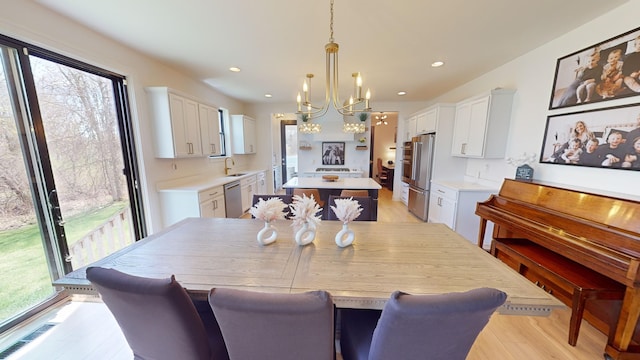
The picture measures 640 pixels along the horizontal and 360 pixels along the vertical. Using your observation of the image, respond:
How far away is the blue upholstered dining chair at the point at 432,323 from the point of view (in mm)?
766

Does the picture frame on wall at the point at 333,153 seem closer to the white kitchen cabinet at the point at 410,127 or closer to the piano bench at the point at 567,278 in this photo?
the white kitchen cabinet at the point at 410,127

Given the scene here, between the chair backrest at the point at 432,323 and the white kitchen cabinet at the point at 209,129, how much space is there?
390 cm

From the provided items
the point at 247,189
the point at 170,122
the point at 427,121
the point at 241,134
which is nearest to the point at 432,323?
the point at 170,122

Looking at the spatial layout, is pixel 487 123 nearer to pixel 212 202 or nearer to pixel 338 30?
pixel 338 30

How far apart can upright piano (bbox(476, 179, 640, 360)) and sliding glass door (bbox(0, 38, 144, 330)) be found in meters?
4.25

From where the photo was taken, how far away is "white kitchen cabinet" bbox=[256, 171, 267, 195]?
18.4ft

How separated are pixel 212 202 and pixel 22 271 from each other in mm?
1876

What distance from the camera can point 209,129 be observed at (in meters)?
3.99

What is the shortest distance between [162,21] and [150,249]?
2.11m

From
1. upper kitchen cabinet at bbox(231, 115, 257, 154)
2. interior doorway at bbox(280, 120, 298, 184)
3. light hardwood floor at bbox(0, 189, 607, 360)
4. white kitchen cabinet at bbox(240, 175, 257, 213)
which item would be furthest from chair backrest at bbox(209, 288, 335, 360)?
interior doorway at bbox(280, 120, 298, 184)

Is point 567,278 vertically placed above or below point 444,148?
below

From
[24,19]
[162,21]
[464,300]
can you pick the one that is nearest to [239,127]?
[162,21]

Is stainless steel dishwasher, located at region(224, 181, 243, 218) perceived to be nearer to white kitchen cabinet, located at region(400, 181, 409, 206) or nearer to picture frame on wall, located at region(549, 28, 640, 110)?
white kitchen cabinet, located at region(400, 181, 409, 206)

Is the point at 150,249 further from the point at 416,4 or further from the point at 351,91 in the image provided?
the point at 351,91
